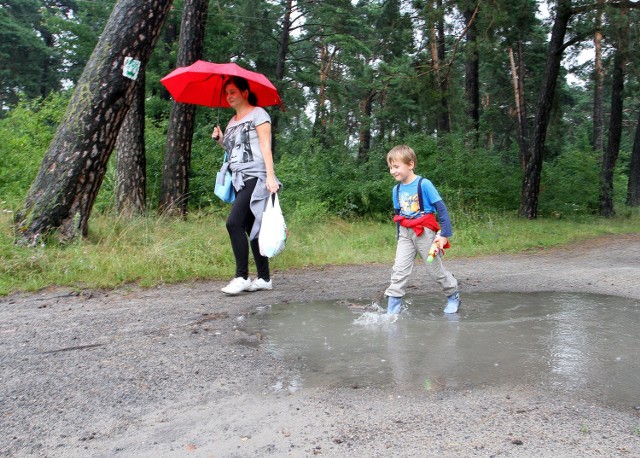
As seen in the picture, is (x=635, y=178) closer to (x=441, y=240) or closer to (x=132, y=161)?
(x=132, y=161)

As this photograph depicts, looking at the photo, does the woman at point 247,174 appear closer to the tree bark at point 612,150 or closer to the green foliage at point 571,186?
the green foliage at point 571,186

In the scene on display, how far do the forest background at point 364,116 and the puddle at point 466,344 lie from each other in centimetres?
374

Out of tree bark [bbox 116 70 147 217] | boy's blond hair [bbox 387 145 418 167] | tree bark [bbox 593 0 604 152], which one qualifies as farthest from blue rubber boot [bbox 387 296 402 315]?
tree bark [bbox 593 0 604 152]

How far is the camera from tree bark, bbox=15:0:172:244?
681cm

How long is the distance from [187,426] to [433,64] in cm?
1550

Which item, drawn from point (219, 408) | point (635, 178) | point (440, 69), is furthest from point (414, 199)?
point (635, 178)

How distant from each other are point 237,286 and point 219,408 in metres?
3.01

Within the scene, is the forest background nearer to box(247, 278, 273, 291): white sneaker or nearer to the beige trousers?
box(247, 278, 273, 291): white sneaker

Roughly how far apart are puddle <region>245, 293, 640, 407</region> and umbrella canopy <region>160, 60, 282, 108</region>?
2.49 meters

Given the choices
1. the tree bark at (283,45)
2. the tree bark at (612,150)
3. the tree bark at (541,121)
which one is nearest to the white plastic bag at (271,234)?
the tree bark at (541,121)

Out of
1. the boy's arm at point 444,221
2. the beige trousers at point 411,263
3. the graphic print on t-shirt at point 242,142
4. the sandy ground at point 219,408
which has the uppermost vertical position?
the graphic print on t-shirt at point 242,142

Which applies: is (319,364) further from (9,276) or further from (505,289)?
(9,276)

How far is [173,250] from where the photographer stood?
7.02m

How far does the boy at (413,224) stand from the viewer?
4992 mm
